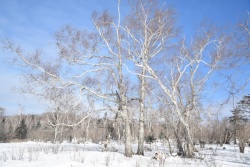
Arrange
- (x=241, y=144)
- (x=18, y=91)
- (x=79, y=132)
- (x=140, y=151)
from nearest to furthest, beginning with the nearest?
(x=18, y=91) → (x=140, y=151) → (x=241, y=144) → (x=79, y=132)

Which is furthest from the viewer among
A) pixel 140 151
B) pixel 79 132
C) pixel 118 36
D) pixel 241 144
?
pixel 79 132

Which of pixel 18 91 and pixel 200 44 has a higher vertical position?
pixel 200 44

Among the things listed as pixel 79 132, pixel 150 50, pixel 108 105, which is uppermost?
pixel 150 50

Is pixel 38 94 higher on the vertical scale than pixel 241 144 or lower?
higher

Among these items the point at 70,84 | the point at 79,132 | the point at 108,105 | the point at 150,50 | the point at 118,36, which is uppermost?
the point at 118,36

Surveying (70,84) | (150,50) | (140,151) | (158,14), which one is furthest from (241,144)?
(70,84)

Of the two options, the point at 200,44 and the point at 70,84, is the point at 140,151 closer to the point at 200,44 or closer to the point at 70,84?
the point at 70,84

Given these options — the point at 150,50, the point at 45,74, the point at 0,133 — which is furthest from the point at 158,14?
the point at 0,133

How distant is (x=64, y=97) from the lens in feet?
44.1

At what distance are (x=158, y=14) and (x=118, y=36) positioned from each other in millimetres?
2987

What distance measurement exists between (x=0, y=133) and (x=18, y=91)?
31.2 meters

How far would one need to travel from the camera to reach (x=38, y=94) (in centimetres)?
1237

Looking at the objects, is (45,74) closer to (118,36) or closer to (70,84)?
(70,84)

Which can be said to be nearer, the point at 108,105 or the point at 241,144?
the point at 108,105
